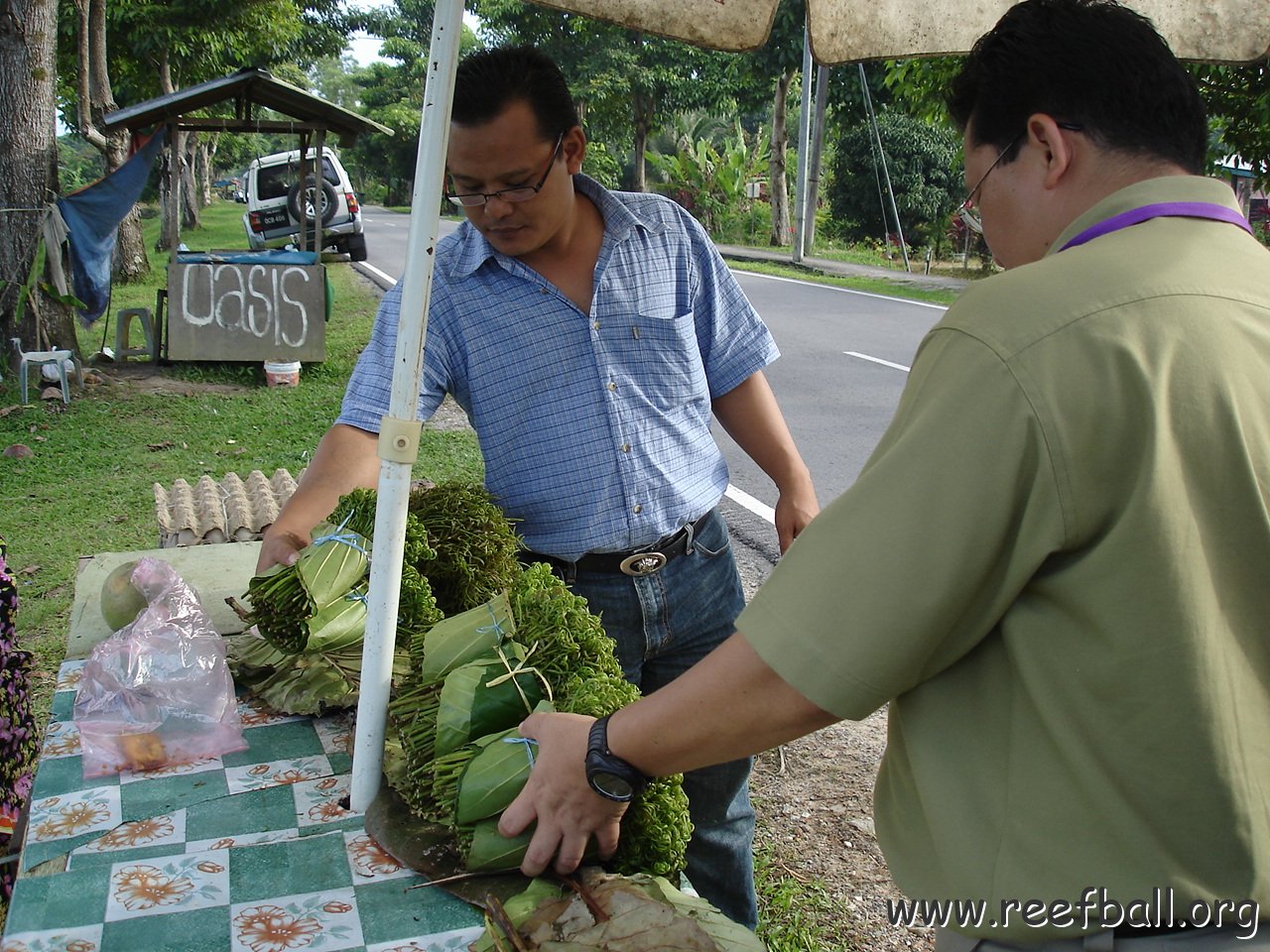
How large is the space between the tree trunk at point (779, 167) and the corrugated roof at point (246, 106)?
1444 cm

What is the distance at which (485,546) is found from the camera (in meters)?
2.13

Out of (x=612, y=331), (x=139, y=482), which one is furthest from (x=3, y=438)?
(x=612, y=331)

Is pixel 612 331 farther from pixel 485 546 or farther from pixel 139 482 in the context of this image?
pixel 139 482

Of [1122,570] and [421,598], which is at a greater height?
[1122,570]

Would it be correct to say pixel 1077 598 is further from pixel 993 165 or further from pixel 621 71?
pixel 621 71

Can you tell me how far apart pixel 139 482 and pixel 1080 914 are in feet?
21.3

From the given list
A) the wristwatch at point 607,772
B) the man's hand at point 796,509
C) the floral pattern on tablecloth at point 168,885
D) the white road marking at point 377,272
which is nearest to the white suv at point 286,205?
the white road marking at point 377,272

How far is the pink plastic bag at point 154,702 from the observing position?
1.93 metres

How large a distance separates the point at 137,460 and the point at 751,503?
13.0ft

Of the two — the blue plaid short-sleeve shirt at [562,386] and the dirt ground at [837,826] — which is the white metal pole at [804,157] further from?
the blue plaid short-sleeve shirt at [562,386]

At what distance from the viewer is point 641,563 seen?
235 cm

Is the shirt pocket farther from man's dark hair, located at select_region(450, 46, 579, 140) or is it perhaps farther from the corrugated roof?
the corrugated roof

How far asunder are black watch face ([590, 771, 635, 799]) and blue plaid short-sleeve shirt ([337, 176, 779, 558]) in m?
0.95

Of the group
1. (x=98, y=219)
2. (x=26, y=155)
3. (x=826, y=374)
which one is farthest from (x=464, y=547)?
(x=98, y=219)
